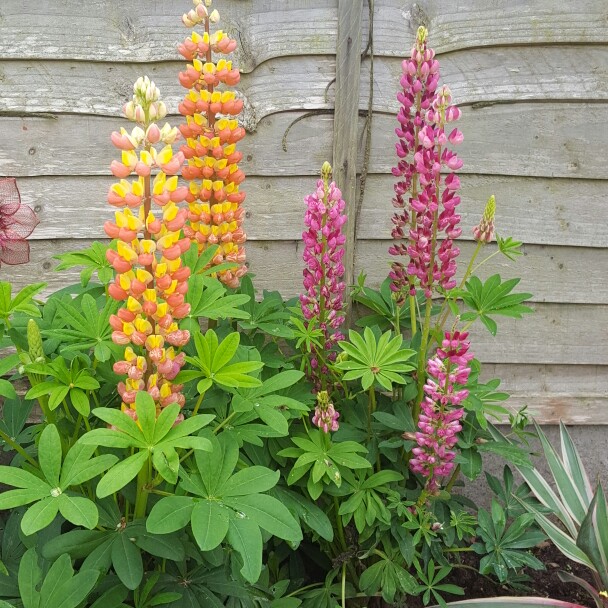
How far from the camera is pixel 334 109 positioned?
85.1 inches

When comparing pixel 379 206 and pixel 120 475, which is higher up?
pixel 379 206

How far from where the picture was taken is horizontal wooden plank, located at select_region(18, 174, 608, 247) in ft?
7.15

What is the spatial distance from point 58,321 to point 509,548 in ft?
4.67

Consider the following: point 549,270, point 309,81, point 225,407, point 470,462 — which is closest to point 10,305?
point 225,407

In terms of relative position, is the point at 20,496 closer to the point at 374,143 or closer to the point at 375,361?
the point at 375,361

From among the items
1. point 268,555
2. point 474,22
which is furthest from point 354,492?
point 474,22

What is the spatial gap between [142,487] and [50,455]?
19 cm

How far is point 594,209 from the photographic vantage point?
2342 millimetres

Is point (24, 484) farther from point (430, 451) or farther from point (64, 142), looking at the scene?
point (64, 142)

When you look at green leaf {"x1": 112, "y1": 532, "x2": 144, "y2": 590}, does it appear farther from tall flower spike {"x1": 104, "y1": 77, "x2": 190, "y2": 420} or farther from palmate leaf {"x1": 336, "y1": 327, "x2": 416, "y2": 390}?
palmate leaf {"x1": 336, "y1": 327, "x2": 416, "y2": 390}

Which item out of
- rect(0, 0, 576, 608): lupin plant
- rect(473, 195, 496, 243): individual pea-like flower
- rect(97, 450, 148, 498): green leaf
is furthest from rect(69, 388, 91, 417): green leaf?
rect(473, 195, 496, 243): individual pea-like flower

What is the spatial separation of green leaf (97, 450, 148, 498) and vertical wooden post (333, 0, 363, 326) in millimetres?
1231

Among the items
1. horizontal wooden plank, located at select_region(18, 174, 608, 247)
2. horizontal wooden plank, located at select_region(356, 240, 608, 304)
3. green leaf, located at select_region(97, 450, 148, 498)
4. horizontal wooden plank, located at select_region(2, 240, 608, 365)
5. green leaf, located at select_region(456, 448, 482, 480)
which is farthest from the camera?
horizontal wooden plank, located at select_region(2, 240, 608, 365)

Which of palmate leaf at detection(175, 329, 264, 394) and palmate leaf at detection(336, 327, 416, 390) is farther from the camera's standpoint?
palmate leaf at detection(336, 327, 416, 390)
